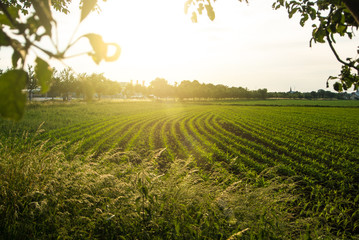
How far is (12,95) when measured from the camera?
0.40 m

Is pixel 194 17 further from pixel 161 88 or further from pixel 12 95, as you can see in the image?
pixel 161 88

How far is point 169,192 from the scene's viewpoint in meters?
3.02

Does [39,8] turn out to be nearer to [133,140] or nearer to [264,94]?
[133,140]

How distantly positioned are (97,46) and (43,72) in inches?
5.8

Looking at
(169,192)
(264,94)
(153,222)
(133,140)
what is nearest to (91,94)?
(153,222)

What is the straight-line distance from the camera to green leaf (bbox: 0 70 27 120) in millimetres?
398

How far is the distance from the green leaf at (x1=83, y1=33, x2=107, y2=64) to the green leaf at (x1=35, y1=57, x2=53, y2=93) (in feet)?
0.39

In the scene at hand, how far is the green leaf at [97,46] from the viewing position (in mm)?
471

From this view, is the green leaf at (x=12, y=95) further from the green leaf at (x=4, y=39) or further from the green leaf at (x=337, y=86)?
the green leaf at (x=337, y=86)

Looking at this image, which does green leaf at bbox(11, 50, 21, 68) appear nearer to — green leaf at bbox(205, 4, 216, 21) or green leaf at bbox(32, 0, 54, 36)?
green leaf at bbox(32, 0, 54, 36)

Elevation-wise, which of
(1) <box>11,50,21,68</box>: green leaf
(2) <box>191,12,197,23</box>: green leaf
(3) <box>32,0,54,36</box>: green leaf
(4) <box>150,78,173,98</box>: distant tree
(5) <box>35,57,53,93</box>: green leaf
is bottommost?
(5) <box>35,57,53,93</box>: green leaf

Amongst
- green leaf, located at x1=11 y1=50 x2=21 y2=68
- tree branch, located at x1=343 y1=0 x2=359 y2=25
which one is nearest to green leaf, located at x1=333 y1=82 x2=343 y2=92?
tree branch, located at x1=343 y1=0 x2=359 y2=25

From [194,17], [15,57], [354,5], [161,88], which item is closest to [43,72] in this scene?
[15,57]

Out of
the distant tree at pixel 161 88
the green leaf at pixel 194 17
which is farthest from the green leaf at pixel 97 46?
the distant tree at pixel 161 88
